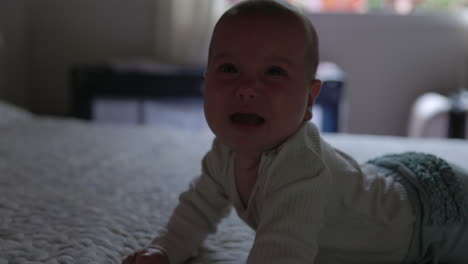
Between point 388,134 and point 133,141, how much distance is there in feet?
6.28

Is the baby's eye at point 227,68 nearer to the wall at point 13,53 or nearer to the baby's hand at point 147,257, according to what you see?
the baby's hand at point 147,257

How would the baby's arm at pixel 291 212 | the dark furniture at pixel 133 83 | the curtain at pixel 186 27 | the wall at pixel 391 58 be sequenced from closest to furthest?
the baby's arm at pixel 291 212 < the dark furniture at pixel 133 83 < the curtain at pixel 186 27 < the wall at pixel 391 58

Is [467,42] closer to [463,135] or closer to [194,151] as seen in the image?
[463,135]

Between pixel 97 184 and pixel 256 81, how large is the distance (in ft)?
1.96

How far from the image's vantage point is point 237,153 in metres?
0.67

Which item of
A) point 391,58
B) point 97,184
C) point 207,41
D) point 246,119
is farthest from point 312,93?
point 391,58

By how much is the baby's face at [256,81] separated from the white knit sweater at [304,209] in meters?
0.05

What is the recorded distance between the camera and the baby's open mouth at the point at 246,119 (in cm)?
58

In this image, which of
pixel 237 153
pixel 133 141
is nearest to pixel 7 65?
pixel 133 141

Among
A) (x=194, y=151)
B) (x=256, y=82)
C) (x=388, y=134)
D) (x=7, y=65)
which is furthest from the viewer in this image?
(x=388, y=134)

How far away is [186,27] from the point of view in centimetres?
264

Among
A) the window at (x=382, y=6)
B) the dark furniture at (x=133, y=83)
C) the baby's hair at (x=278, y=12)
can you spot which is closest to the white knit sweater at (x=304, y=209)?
the baby's hair at (x=278, y=12)

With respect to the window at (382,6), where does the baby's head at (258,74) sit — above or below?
below

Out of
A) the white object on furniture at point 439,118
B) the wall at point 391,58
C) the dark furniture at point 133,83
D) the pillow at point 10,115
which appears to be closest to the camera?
the pillow at point 10,115
